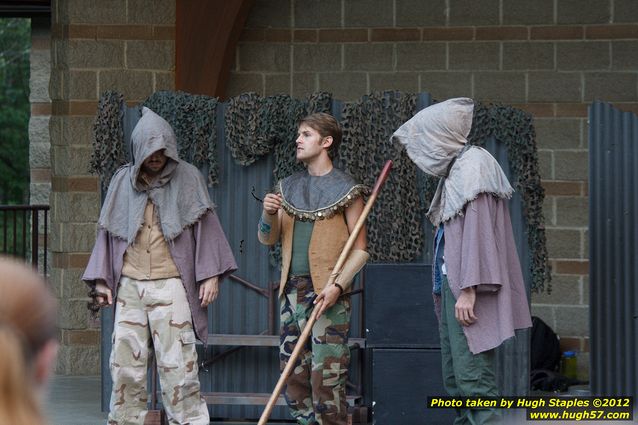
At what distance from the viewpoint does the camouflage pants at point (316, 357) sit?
19.7 ft

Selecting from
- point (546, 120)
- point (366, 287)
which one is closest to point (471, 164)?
point (366, 287)

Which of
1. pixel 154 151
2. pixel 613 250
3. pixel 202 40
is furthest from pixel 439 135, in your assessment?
pixel 202 40

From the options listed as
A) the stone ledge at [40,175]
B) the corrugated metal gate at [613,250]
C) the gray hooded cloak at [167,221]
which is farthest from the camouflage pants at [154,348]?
the stone ledge at [40,175]

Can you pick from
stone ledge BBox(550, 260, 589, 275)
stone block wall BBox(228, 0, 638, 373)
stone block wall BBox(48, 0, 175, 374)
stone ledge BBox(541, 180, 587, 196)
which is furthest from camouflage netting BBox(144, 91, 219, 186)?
stone ledge BBox(550, 260, 589, 275)

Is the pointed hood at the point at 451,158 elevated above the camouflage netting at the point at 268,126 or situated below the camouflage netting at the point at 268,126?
below

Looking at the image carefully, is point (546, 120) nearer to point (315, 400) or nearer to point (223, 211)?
point (223, 211)

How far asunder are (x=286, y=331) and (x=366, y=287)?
3.10 feet

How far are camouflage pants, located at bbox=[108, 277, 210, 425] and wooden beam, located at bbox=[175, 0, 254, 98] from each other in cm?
382

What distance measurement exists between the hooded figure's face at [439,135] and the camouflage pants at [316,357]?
0.94 meters

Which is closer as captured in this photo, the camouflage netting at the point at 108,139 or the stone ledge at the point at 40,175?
the camouflage netting at the point at 108,139

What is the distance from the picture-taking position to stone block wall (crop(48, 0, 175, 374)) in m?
9.55

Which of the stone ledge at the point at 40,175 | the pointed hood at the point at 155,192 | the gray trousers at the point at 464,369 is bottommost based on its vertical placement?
the gray trousers at the point at 464,369

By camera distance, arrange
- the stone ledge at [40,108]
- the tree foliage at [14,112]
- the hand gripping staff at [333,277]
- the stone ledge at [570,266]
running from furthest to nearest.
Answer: the tree foliage at [14,112]
the stone ledge at [40,108]
the stone ledge at [570,266]
the hand gripping staff at [333,277]

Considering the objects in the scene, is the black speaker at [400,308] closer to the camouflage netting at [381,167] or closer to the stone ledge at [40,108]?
the camouflage netting at [381,167]
